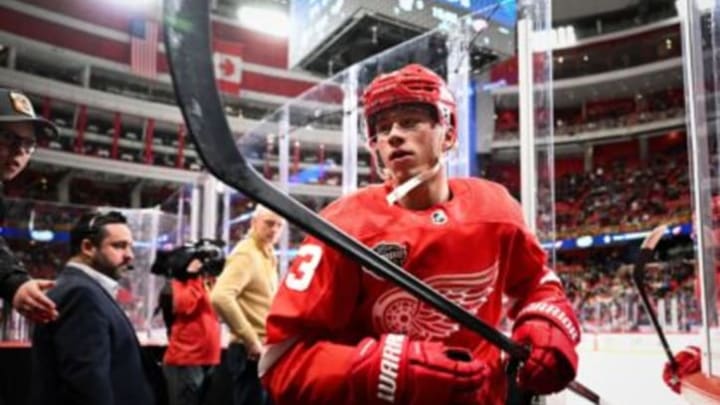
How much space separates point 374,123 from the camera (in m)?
1.52

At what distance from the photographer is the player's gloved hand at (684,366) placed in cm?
270

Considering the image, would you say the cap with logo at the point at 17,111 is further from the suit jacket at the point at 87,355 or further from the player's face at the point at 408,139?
the player's face at the point at 408,139

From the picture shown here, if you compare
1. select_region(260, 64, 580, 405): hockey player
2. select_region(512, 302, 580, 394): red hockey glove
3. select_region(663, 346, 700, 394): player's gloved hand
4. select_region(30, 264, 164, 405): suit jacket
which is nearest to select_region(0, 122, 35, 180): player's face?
select_region(30, 264, 164, 405): suit jacket

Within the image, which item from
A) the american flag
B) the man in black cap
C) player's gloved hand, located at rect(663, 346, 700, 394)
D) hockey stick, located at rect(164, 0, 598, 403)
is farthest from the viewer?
the american flag

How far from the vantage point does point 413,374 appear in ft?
3.70

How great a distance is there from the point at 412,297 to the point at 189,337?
9.94 ft

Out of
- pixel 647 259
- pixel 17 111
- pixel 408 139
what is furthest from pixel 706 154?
pixel 17 111

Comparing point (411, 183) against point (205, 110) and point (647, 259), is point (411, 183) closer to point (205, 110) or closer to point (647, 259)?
point (205, 110)

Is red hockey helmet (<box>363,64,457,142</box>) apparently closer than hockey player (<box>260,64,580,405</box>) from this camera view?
No

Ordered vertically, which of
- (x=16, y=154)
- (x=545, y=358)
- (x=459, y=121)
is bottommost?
(x=545, y=358)

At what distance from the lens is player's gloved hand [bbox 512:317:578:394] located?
1.20m

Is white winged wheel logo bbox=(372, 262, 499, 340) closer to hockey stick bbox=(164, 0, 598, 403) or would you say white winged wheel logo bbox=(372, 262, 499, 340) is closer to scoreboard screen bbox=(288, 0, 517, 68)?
hockey stick bbox=(164, 0, 598, 403)

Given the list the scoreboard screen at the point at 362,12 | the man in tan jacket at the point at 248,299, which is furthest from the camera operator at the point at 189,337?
the scoreboard screen at the point at 362,12

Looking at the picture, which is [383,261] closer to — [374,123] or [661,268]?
[374,123]
